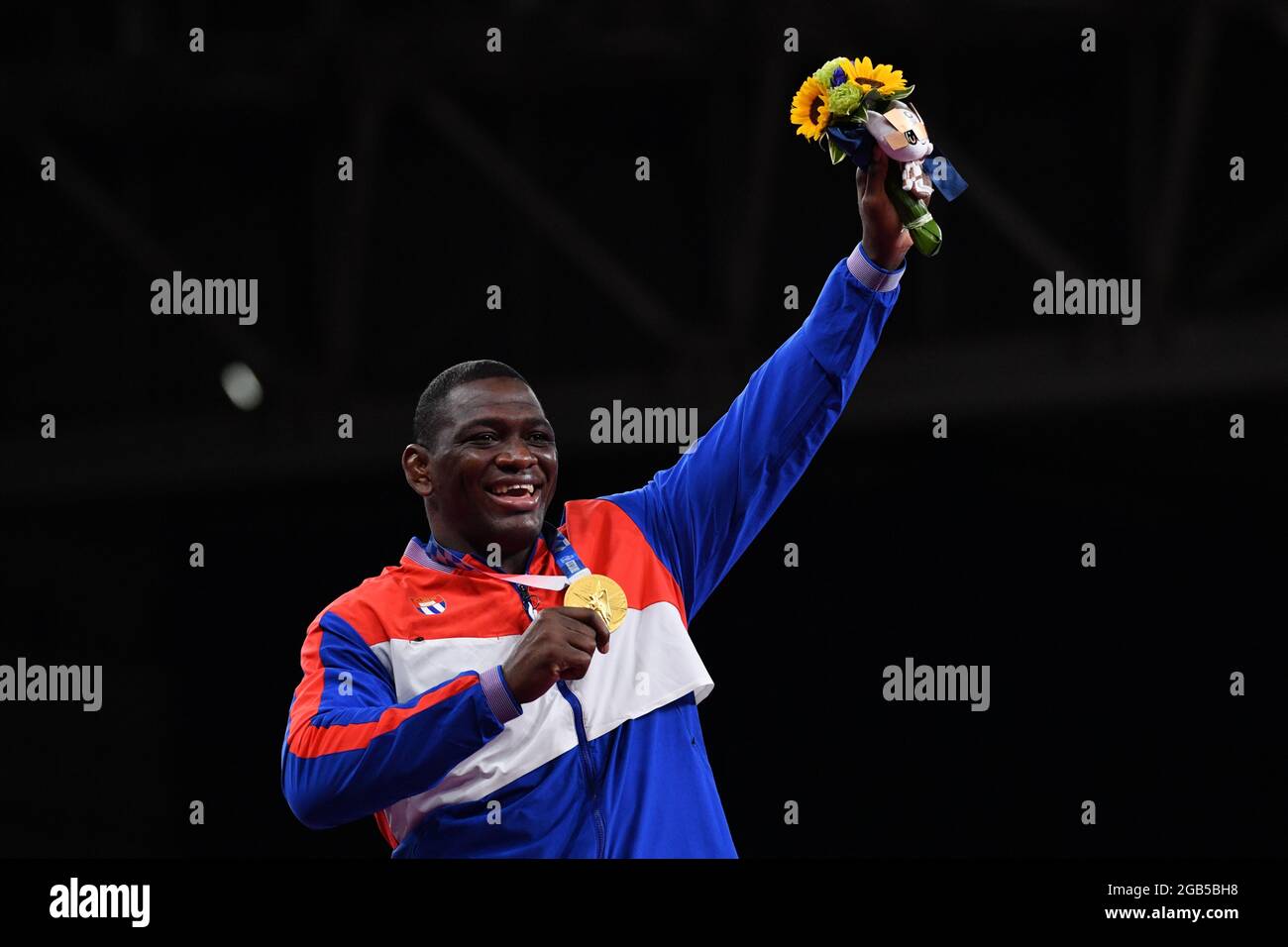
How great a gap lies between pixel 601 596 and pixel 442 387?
61 centimetres

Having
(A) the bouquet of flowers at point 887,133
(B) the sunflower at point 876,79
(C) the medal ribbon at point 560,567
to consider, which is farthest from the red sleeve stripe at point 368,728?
(B) the sunflower at point 876,79

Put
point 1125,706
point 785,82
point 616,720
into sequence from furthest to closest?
point 1125,706 < point 785,82 < point 616,720

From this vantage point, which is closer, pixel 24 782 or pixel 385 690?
pixel 385 690

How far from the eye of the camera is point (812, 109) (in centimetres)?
372

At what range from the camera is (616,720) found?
139 inches

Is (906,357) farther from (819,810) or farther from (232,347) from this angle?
(232,347)

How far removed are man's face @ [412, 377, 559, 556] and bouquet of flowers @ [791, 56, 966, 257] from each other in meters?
0.82

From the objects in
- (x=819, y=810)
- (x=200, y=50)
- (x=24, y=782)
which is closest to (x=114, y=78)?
(x=200, y=50)

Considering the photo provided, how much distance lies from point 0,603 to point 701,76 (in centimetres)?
377

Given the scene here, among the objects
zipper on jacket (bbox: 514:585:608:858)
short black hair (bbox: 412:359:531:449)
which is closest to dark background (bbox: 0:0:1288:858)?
short black hair (bbox: 412:359:531:449)

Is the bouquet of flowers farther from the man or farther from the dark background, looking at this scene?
the dark background

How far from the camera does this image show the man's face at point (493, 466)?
12.4 ft

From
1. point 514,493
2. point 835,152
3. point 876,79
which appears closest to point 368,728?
point 514,493

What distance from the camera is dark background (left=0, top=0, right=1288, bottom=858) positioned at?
7.04 m
